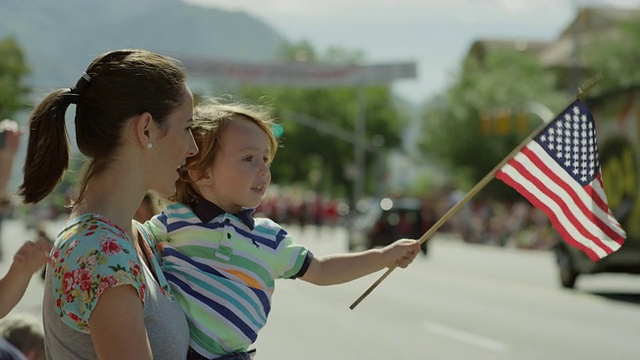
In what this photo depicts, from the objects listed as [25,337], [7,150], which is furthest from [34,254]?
[25,337]

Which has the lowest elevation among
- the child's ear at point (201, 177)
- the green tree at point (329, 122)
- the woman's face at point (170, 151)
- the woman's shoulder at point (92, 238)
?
the green tree at point (329, 122)

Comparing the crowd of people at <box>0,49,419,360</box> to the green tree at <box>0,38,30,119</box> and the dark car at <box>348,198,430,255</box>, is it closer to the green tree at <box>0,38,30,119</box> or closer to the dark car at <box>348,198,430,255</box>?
the green tree at <box>0,38,30,119</box>

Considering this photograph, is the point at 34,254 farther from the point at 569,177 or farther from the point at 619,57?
the point at 619,57

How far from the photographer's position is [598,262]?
17.2 m

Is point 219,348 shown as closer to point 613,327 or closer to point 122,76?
point 122,76

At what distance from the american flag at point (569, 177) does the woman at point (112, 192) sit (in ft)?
5.21

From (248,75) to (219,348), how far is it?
5608 cm

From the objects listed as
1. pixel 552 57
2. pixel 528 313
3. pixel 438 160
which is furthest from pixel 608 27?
pixel 528 313

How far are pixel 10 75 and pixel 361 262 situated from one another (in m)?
11.7

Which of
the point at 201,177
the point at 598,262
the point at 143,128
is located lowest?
the point at 598,262

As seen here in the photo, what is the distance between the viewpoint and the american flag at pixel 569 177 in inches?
148

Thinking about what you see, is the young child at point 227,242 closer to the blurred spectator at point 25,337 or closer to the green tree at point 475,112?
the blurred spectator at point 25,337

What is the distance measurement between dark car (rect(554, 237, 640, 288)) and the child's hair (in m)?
13.2

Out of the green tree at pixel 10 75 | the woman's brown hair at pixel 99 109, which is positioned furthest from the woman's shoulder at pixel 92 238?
the green tree at pixel 10 75
